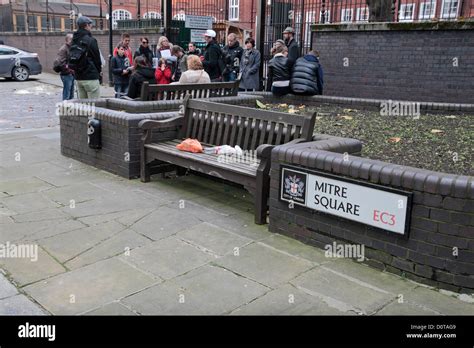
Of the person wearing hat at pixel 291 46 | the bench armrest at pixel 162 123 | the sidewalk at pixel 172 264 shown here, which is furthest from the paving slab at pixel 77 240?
the person wearing hat at pixel 291 46

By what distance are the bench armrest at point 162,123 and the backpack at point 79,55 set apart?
2987 mm

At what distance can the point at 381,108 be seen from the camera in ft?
29.6

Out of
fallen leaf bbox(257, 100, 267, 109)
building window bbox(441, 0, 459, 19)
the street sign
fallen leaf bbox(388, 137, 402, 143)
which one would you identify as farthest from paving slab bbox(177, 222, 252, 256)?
building window bbox(441, 0, 459, 19)

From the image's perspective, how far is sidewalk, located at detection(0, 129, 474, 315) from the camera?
3.36 m

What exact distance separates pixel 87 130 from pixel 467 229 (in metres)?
5.18

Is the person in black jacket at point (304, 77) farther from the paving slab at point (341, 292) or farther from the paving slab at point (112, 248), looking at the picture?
the paving slab at point (341, 292)

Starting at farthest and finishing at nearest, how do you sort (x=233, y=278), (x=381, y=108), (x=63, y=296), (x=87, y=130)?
(x=381, y=108)
(x=87, y=130)
(x=233, y=278)
(x=63, y=296)

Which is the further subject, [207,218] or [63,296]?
[207,218]

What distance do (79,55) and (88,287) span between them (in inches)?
231

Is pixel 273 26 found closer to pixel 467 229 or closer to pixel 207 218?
pixel 207 218

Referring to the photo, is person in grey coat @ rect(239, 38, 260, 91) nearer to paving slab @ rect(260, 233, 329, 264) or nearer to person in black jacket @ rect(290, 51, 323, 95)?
person in black jacket @ rect(290, 51, 323, 95)

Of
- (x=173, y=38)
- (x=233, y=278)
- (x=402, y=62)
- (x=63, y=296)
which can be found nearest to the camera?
(x=63, y=296)

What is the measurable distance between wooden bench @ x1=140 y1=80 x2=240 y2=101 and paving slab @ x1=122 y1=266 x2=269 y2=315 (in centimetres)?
442
